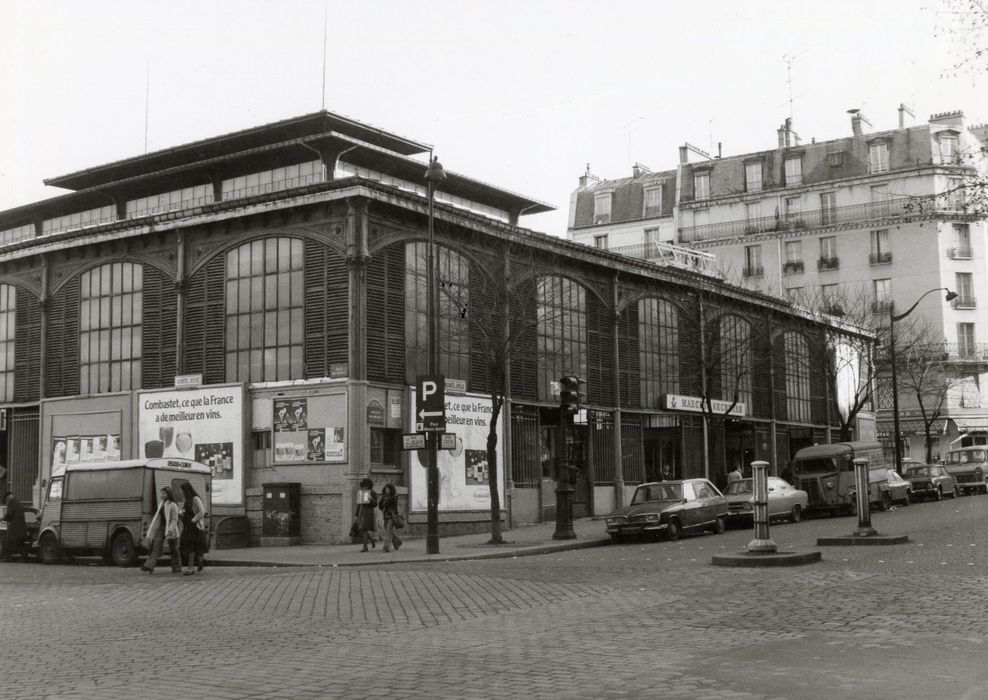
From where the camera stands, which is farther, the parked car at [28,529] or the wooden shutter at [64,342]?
the wooden shutter at [64,342]

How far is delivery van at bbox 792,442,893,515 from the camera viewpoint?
3262cm

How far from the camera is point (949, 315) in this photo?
208ft

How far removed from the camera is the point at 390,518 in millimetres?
24250

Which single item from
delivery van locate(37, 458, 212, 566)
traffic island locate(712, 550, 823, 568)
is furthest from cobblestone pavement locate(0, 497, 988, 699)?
delivery van locate(37, 458, 212, 566)

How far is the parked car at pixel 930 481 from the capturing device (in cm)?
4050

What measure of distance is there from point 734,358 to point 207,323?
19.3 metres

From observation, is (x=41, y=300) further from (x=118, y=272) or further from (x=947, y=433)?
(x=947, y=433)

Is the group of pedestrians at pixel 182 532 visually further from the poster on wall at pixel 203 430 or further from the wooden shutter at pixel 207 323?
the wooden shutter at pixel 207 323

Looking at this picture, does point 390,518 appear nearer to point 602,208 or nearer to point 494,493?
point 494,493

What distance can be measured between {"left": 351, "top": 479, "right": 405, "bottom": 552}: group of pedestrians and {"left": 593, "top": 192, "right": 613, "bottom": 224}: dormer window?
5012 centimetres

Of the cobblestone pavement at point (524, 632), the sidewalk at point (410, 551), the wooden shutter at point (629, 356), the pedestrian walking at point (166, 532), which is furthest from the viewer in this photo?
the wooden shutter at point (629, 356)

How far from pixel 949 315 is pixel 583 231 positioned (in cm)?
2303

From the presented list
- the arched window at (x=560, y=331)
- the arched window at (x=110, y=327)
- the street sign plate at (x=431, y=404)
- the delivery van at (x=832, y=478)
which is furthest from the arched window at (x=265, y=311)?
the delivery van at (x=832, y=478)

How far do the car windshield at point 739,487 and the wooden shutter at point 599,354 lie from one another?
748 centimetres
